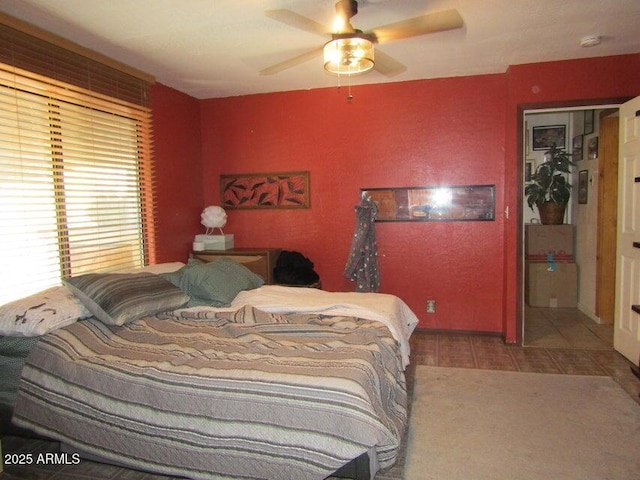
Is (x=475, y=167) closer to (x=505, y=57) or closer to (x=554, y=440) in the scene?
(x=505, y=57)

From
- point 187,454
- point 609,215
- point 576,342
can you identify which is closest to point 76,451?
point 187,454

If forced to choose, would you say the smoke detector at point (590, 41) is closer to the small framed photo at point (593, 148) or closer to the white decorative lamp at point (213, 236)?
the small framed photo at point (593, 148)

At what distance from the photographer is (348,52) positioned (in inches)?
87.4

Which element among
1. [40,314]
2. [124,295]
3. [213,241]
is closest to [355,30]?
[124,295]

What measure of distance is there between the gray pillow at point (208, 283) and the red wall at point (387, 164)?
1.03 m

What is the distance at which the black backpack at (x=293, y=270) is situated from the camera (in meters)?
4.05

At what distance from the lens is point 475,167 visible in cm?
401

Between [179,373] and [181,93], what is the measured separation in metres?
3.20

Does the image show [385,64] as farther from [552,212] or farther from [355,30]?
[552,212]

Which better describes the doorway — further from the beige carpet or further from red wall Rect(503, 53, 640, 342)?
the beige carpet

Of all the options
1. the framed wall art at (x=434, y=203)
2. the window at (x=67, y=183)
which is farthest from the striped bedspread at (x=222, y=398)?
the framed wall art at (x=434, y=203)

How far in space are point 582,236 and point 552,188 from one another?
654 millimetres

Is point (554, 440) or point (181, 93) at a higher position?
point (181, 93)

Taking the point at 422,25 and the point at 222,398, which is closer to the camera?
the point at 222,398
